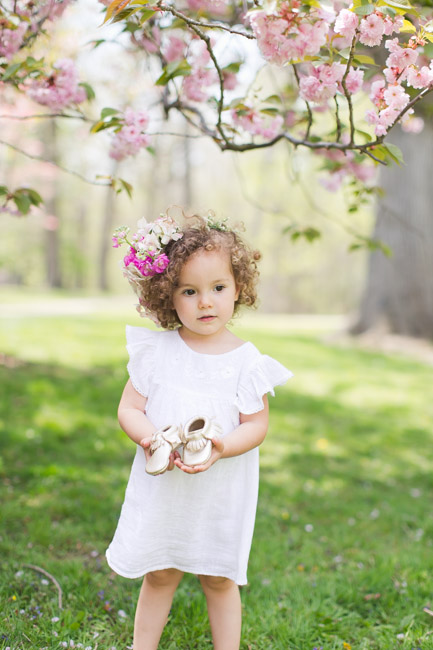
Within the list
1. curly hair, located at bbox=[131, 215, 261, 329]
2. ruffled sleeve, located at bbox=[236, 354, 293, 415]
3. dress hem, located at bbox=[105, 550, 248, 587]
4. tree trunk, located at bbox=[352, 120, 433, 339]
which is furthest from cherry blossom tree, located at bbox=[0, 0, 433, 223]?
tree trunk, located at bbox=[352, 120, 433, 339]

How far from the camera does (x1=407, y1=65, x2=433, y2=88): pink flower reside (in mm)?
1849

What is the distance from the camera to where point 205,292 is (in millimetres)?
1879

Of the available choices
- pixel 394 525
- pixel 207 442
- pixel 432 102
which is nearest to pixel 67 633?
pixel 207 442

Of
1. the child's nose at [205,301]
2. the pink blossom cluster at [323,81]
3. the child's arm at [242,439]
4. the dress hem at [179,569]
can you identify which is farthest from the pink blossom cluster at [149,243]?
the dress hem at [179,569]

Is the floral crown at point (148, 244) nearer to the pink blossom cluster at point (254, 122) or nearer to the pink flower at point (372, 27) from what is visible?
the pink flower at point (372, 27)

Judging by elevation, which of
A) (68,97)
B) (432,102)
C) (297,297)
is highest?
(432,102)

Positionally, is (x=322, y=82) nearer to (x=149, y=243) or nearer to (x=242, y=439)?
(x=149, y=243)

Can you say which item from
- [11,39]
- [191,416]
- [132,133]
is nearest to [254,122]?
[132,133]

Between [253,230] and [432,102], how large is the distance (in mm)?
21615

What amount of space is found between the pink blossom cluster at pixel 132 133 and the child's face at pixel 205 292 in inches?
34.1

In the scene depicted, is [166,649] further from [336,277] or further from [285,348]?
[336,277]

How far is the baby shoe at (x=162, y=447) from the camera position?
1637mm

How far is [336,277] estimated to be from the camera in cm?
2880

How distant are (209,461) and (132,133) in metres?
1.46
